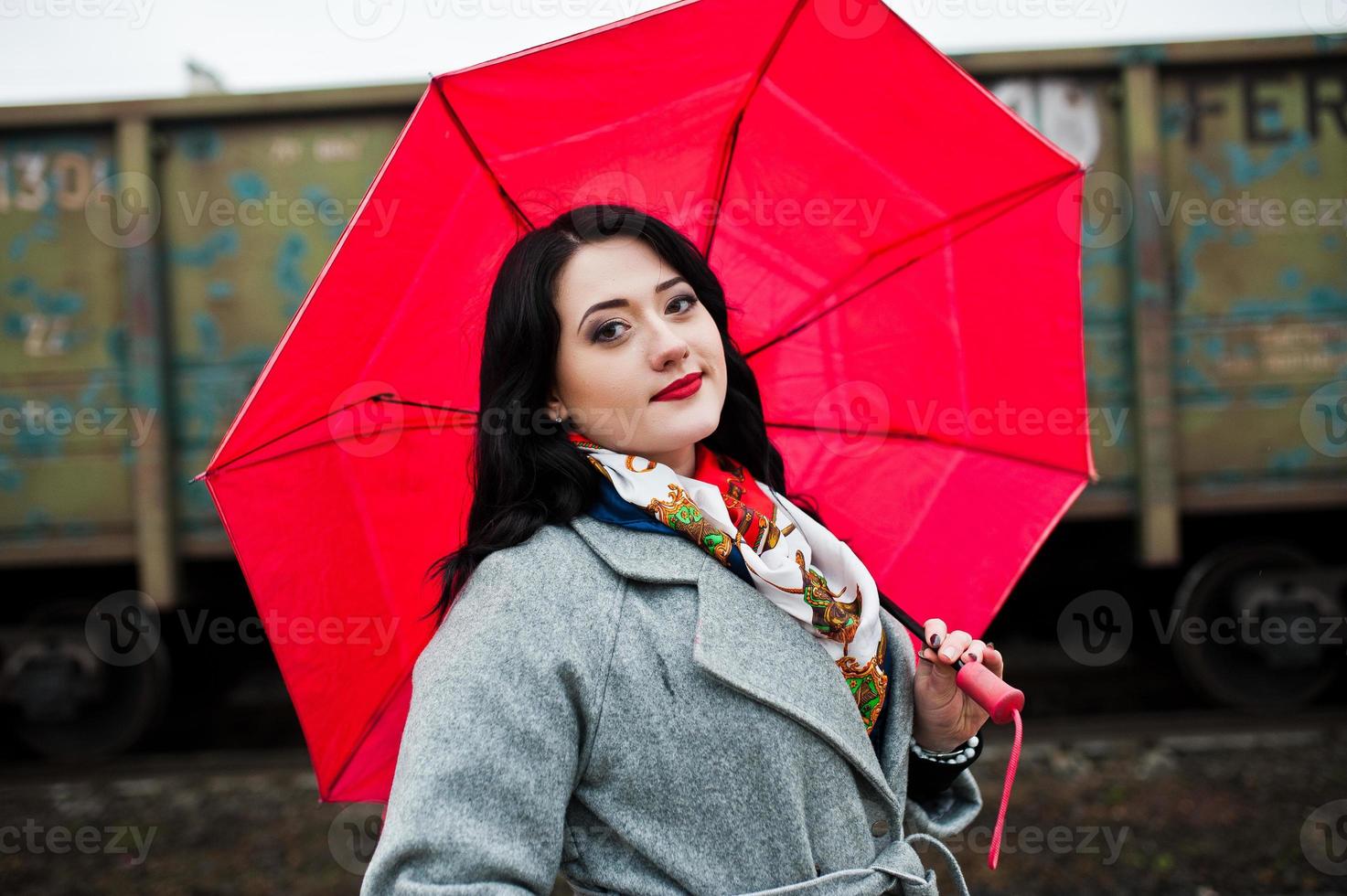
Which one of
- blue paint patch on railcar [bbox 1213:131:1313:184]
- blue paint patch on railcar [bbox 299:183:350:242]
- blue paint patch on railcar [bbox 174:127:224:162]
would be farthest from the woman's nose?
blue paint patch on railcar [bbox 1213:131:1313:184]

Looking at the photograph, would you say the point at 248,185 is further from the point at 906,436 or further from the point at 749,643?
the point at 749,643

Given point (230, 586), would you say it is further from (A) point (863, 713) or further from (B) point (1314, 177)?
(B) point (1314, 177)

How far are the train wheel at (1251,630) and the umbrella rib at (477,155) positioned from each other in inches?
150

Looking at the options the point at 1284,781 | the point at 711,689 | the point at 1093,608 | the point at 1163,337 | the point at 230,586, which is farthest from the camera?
the point at 1093,608

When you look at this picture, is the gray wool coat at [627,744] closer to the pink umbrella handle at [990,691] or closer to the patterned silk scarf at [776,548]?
the patterned silk scarf at [776,548]

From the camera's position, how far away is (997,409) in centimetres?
159

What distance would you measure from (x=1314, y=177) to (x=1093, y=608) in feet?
7.29

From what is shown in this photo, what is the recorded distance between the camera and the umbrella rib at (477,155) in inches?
46.6

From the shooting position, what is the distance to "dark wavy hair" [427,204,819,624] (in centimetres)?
119

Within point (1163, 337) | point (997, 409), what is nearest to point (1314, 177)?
point (1163, 337)

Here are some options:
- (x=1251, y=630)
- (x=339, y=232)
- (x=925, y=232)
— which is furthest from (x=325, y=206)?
(x=1251, y=630)

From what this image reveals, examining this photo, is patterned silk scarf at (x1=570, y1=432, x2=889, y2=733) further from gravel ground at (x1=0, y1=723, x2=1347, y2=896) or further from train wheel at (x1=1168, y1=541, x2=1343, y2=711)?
train wheel at (x1=1168, y1=541, x2=1343, y2=711)

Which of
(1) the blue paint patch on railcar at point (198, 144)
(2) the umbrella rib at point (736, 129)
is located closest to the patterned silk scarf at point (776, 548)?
(2) the umbrella rib at point (736, 129)

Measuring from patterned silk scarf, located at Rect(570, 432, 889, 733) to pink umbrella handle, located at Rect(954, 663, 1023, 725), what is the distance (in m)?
0.13
